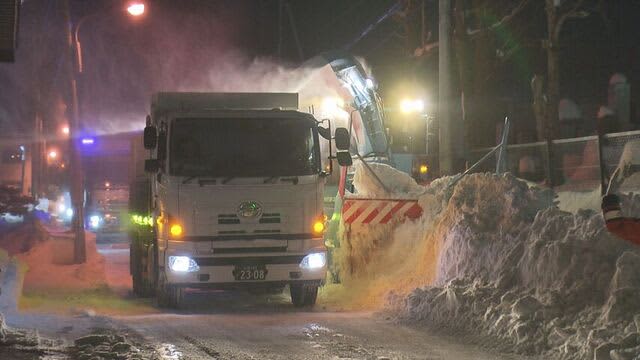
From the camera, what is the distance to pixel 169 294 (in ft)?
42.7

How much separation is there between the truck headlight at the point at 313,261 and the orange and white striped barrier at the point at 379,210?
3038 mm

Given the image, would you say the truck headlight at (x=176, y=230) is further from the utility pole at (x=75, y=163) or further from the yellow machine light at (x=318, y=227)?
→ the utility pole at (x=75, y=163)

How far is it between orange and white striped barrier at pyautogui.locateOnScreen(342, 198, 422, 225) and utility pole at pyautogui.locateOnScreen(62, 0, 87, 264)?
911 centimetres

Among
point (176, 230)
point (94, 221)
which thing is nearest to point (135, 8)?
point (176, 230)

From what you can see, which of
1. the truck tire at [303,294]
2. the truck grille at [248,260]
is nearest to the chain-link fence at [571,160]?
the truck tire at [303,294]

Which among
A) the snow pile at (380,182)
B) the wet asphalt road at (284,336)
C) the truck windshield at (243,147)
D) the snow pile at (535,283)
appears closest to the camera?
the snow pile at (535,283)

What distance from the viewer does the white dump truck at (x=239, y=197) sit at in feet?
40.3

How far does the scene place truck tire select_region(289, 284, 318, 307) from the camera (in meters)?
13.3

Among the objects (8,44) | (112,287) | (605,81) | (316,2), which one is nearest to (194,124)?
(8,44)

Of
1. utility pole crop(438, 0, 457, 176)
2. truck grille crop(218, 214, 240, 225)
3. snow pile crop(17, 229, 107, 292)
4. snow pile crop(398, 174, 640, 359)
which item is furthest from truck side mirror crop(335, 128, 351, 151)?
snow pile crop(17, 229, 107, 292)

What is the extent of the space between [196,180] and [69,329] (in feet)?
9.79

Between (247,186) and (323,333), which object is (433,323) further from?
(247,186)

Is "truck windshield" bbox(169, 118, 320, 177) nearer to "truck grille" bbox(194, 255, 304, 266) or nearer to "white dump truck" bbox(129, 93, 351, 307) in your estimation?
"white dump truck" bbox(129, 93, 351, 307)

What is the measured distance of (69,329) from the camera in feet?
34.1
